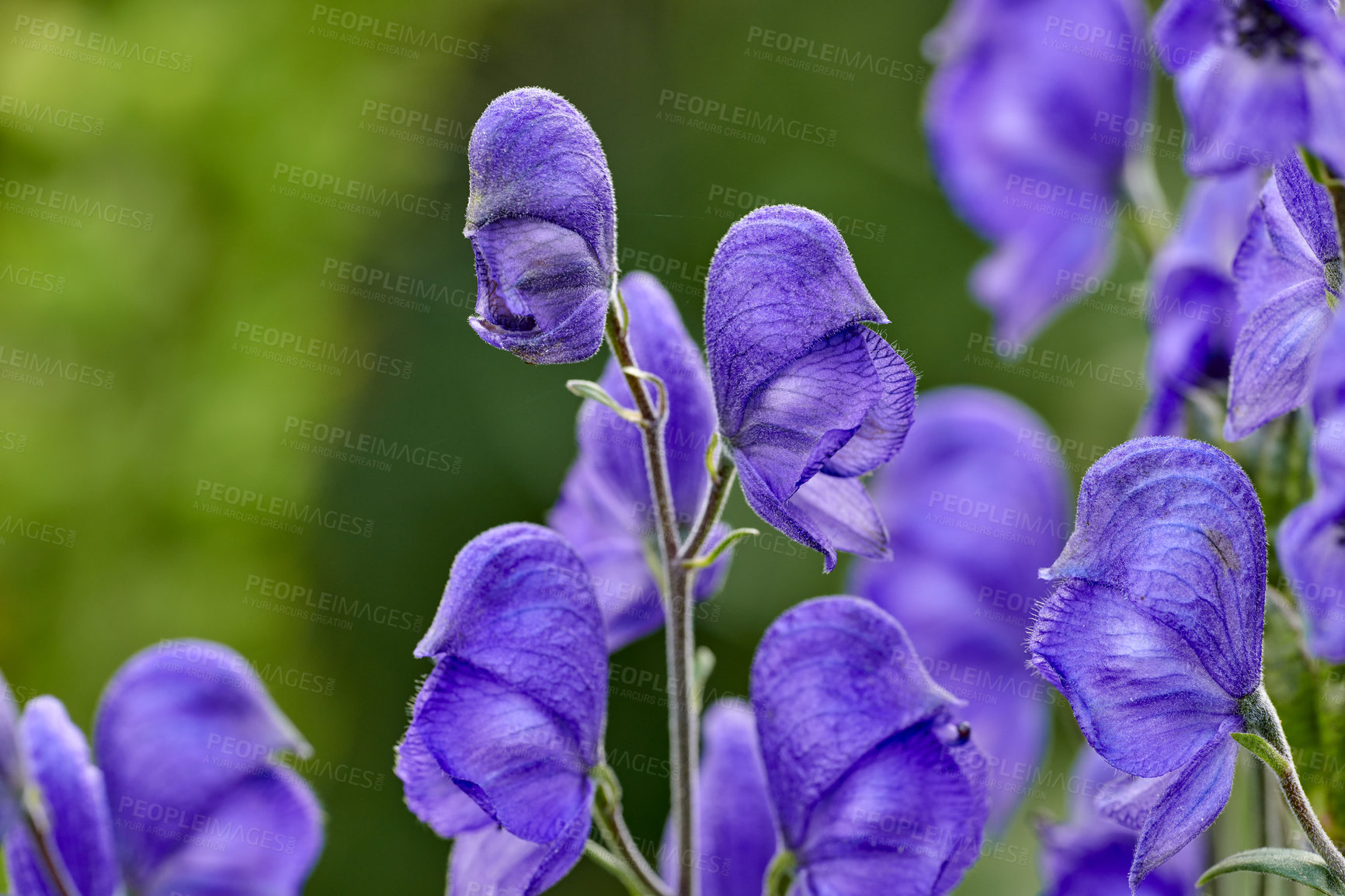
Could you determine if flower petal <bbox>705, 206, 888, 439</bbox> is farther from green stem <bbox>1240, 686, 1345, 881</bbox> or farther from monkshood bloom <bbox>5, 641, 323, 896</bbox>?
monkshood bloom <bbox>5, 641, 323, 896</bbox>

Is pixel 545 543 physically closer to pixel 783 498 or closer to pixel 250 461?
pixel 783 498

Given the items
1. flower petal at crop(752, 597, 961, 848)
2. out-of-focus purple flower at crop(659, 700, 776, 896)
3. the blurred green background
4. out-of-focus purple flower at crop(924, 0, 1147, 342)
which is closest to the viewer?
flower petal at crop(752, 597, 961, 848)

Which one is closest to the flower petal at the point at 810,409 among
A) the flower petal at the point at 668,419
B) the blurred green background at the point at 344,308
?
the flower petal at the point at 668,419

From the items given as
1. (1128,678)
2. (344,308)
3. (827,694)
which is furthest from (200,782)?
(344,308)

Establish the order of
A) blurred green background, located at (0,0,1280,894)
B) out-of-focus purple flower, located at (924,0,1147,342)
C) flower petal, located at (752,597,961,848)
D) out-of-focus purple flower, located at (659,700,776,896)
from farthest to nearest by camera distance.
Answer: blurred green background, located at (0,0,1280,894) → out-of-focus purple flower, located at (924,0,1147,342) → out-of-focus purple flower, located at (659,700,776,896) → flower petal, located at (752,597,961,848)

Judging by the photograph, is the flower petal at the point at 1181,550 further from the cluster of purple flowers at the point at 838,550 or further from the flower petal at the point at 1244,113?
the flower petal at the point at 1244,113

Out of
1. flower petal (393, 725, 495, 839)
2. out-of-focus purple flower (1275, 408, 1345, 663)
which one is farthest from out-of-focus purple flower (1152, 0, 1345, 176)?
flower petal (393, 725, 495, 839)

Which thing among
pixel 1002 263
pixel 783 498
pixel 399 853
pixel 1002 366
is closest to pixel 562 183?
pixel 783 498

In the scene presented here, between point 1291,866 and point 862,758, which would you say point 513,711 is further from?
point 1291,866
